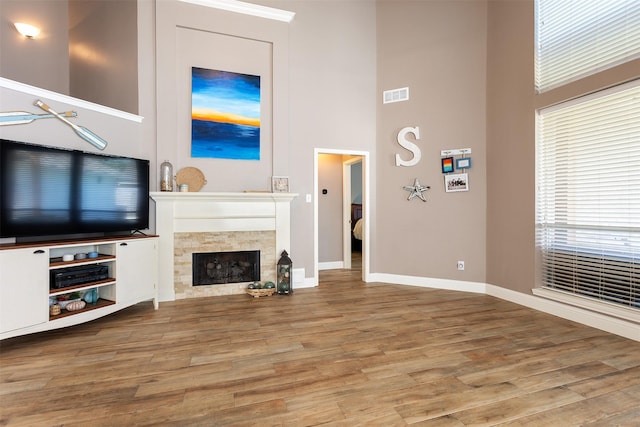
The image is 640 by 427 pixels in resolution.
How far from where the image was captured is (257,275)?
441cm

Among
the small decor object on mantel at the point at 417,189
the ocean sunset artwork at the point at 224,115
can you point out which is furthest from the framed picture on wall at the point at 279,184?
the small decor object on mantel at the point at 417,189

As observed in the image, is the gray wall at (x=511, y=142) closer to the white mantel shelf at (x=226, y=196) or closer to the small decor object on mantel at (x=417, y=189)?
the small decor object on mantel at (x=417, y=189)

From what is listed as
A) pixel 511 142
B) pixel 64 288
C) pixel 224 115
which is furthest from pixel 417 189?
pixel 64 288

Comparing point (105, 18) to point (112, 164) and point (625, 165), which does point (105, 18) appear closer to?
point (112, 164)

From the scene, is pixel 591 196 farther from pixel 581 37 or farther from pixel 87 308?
pixel 87 308

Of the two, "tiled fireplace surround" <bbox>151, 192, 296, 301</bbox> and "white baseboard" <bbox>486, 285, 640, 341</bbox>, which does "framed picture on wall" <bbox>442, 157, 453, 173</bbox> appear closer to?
"white baseboard" <bbox>486, 285, 640, 341</bbox>

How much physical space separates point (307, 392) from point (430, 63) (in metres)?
4.55

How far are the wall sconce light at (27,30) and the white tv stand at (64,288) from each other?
303 cm

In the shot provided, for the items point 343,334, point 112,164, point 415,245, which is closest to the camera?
point 343,334

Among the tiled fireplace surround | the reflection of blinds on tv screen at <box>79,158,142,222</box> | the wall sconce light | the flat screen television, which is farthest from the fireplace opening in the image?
the wall sconce light

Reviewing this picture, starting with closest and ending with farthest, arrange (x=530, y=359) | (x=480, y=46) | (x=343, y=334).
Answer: (x=530, y=359) < (x=343, y=334) < (x=480, y=46)

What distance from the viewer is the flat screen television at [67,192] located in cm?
262

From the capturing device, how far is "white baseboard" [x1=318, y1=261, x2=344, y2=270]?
603 cm

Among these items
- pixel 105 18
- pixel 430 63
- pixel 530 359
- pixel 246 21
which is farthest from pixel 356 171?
pixel 530 359
